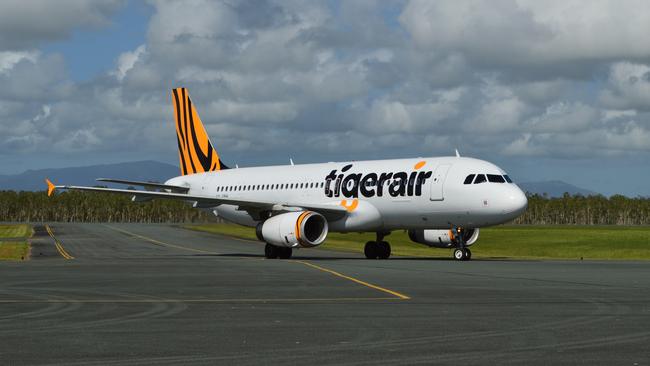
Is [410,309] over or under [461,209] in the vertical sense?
under

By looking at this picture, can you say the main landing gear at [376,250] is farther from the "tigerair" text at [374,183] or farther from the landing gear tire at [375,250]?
the "tigerair" text at [374,183]

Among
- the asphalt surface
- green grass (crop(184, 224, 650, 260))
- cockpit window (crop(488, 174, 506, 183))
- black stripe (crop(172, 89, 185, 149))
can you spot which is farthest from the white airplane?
green grass (crop(184, 224, 650, 260))

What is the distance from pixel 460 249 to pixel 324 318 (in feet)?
76.0

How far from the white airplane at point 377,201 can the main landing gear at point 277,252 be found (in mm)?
42

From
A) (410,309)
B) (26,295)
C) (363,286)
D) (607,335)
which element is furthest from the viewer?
(363,286)

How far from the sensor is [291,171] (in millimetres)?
45875

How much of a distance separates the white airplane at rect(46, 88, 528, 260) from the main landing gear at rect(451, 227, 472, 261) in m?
0.04

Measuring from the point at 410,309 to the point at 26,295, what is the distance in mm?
8130

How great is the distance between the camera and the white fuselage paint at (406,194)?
3666 cm

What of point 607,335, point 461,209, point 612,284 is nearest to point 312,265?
point 461,209

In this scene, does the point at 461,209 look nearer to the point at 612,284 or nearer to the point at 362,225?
the point at 362,225

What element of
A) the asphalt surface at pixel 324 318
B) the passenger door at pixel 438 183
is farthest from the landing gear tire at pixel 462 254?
the asphalt surface at pixel 324 318

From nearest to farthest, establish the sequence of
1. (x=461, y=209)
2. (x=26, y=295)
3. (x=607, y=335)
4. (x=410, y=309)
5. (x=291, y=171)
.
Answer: (x=607, y=335)
(x=410, y=309)
(x=26, y=295)
(x=461, y=209)
(x=291, y=171)

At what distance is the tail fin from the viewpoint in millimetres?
53219
